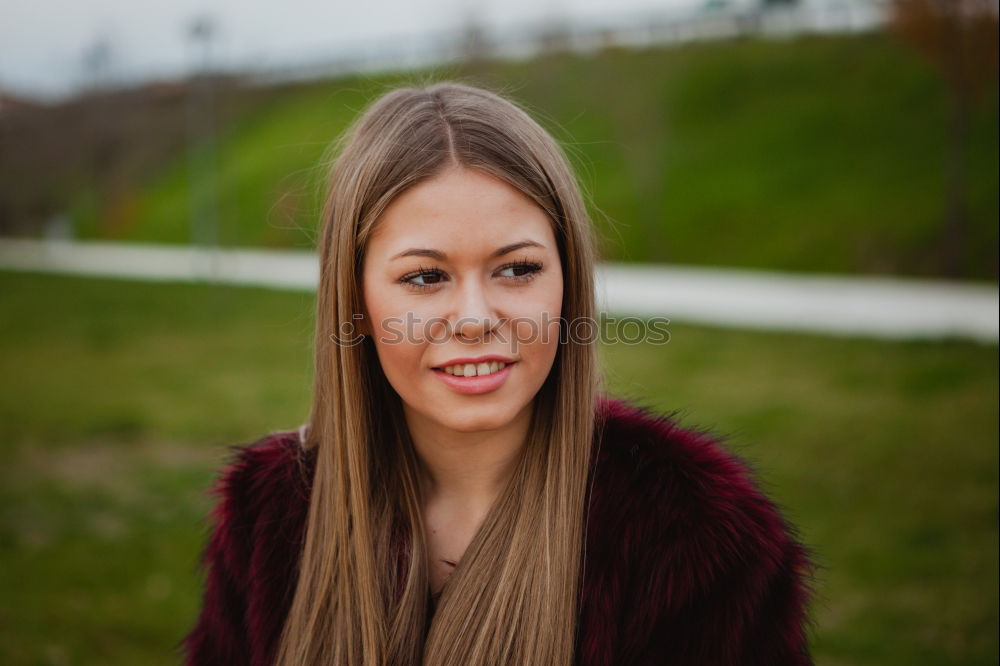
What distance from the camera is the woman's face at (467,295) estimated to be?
5.53 feet

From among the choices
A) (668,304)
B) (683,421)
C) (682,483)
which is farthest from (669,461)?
(668,304)

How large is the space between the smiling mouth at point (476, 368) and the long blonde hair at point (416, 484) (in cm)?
20

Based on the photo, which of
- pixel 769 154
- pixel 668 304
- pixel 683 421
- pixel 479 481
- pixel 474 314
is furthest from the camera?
pixel 769 154

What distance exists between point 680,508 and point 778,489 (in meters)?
4.13

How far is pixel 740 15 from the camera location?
27.2 meters

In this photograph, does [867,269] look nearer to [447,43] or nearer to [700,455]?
[700,455]

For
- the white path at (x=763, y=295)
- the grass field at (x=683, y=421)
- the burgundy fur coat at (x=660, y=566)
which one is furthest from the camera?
the white path at (x=763, y=295)

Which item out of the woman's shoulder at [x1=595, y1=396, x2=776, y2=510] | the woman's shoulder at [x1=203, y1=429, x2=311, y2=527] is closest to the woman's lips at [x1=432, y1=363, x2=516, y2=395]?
the woman's shoulder at [x1=595, y1=396, x2=776, y2=510]

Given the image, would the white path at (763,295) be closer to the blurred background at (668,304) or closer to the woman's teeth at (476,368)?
the blurred background at (668,304)

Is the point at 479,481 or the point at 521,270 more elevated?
the point at 521,270

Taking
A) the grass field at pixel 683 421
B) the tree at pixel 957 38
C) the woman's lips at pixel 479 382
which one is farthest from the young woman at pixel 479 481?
the tree at pixel 957 38

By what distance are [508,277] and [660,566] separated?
65 centimetres

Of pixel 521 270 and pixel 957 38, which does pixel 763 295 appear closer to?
pixel 957 38

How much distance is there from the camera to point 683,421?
20.2 feet
